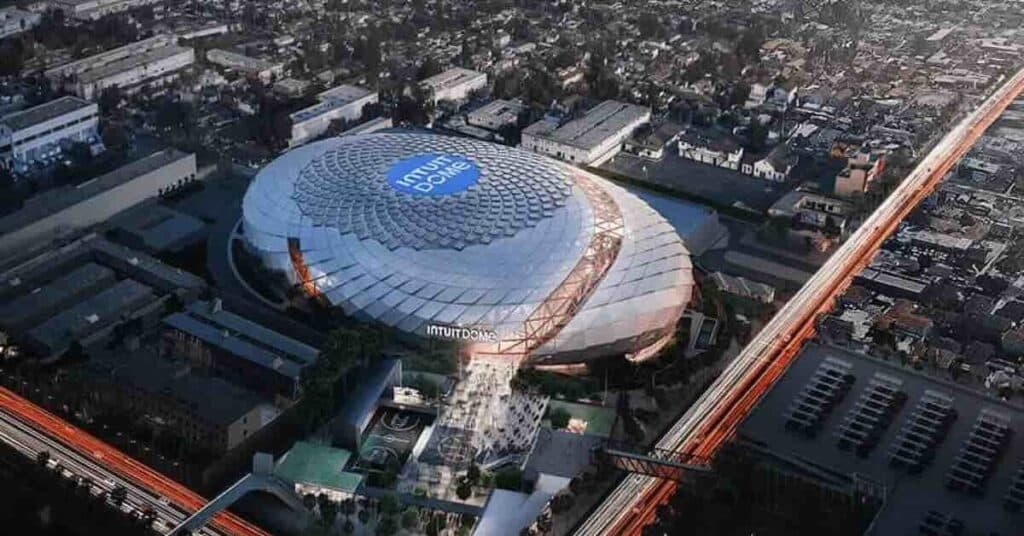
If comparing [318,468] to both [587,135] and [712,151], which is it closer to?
[587,135]

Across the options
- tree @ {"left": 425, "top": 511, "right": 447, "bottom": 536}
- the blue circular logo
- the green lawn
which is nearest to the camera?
tree @ {"left": 425, "top": 511, "right": 447, "bottom": 536}

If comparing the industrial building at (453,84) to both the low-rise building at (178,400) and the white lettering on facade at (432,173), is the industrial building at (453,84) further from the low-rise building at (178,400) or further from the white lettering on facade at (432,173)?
the low-rise building at (178,400)

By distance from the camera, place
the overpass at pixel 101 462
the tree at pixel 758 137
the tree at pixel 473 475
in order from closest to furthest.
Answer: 1. the overpass at pixel 101 462
2. the tree at pixel 473 475
3. the tree at pixel 758 137

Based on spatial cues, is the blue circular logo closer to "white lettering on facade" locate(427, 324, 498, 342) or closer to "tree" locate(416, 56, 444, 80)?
"white lettering on facade" locate(427, 324, 498, 342)

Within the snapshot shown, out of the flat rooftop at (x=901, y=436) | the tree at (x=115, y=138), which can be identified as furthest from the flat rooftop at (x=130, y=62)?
the flat rooftop at (x=901, y=436)

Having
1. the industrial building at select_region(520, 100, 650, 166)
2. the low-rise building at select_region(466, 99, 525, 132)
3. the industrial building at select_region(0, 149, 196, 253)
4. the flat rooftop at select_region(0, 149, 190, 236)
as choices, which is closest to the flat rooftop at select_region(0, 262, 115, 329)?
the industrial building at select_region(0, 149, 196, 253)

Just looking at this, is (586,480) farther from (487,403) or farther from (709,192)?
(709,192)

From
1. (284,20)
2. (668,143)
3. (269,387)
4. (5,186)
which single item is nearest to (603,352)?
(269,387)
